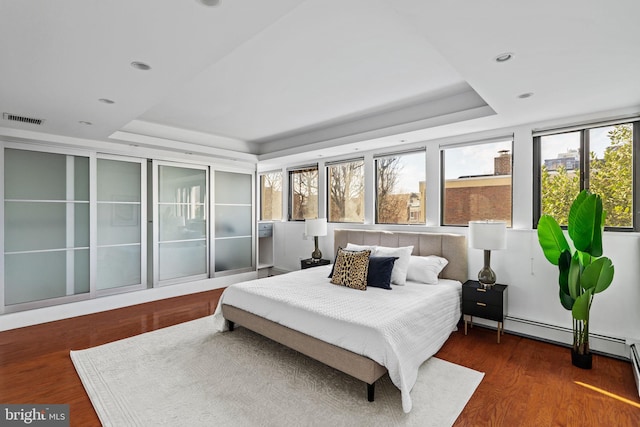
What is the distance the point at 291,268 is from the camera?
638 centimetres

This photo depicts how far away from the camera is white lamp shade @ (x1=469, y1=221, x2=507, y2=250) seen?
10.9ft

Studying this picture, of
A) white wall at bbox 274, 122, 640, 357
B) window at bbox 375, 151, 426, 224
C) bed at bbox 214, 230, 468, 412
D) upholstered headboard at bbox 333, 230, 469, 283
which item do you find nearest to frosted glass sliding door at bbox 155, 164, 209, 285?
bed at bbox 214, 230, 468, 412

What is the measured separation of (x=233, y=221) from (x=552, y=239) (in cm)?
491

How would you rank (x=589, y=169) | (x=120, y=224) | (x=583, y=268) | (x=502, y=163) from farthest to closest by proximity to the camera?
(x=120, y=224) < (x=502, y=163) < (x=589, y=169) < (x=583, y=268)

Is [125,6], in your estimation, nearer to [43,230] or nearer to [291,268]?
[43,230]

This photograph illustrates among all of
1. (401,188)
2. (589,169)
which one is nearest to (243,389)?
(401,188)

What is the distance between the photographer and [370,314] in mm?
2537

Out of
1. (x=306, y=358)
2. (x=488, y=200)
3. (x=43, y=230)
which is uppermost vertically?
(x=488, y=200)

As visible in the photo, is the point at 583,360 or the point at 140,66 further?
the point at 583,360

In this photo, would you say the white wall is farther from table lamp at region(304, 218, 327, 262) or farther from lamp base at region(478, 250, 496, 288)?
table lamp at region(304, 218, 327, 262)

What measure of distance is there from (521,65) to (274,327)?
110 inches

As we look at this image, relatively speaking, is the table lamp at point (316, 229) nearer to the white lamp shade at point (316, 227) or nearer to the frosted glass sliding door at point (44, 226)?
the white lamp shade at point (316, 227)

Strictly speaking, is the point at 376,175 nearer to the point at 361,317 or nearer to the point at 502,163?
the point at 502,163

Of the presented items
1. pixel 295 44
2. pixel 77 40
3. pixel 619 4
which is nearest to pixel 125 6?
pixel 77 40
